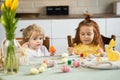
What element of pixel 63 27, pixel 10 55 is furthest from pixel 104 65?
pixel 63 27

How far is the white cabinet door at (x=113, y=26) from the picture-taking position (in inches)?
148

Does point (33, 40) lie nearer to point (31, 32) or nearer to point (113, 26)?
point (31, 32)

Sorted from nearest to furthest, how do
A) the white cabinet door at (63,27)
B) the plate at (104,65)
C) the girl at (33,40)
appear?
the plate at (104,65) < the girl at (33,40) < the white cabinet door at (63,27)

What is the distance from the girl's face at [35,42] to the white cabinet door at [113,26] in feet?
5.63

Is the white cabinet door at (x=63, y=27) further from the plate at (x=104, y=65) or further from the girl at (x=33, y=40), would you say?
the plate at (x=104, y=65)

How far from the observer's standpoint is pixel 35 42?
2.24 metres

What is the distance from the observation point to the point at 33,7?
422 cm

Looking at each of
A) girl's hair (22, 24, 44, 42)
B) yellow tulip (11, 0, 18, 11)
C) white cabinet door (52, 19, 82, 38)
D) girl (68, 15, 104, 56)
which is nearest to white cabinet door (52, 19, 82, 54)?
white cabinet door (52, 19, 82, 38)

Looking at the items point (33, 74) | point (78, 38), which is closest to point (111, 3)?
point (78, 38)

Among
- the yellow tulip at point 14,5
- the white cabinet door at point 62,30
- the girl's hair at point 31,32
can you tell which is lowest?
the white cabinet door at point 62,30

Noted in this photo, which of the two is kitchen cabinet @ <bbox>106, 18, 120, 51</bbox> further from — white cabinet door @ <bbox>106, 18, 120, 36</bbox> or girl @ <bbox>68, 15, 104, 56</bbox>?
girl @ <bbox>68, 15, 104, 56</bbox>

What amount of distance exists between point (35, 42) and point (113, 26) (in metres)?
1.78

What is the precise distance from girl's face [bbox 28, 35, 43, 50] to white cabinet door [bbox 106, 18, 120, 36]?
172 centimetres

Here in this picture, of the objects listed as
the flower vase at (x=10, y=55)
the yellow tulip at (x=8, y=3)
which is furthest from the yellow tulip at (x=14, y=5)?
the flower vase at (x=10, y=55)
